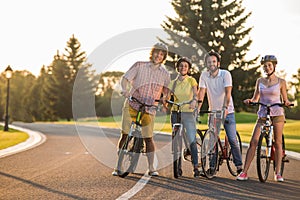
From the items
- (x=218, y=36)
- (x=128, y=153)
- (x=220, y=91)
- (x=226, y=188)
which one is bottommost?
(x=226, y=188)

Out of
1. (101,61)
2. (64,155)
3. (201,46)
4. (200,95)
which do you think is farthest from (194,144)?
(201,46)

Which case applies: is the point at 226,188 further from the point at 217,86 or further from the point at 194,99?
the point at 217,86

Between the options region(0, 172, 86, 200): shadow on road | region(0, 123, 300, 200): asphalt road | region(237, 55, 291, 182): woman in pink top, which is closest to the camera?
region(0, 172, 86, 200): shadow on road

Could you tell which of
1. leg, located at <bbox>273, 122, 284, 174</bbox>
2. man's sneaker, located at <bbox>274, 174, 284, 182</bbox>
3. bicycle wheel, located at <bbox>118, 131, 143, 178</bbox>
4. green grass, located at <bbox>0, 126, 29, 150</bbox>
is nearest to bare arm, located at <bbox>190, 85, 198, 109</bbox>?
bicycle wheel, located at <bbox>118, 131, 143, 178</bbox>

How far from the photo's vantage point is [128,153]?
9.10 metres

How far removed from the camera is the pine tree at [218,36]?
47906 millimetres

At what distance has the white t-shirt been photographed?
908 centimetres

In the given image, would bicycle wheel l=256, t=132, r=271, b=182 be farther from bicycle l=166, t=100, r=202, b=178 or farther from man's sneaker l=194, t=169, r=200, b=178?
bicycle l=166, t=100, r=202, b=178

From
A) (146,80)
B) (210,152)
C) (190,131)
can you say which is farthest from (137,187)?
(146,80)

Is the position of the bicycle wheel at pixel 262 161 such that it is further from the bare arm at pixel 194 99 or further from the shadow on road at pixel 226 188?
the bare arm at pixel 194 99

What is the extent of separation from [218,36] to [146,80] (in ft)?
136

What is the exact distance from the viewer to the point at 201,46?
48.8 m

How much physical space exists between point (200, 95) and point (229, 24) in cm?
4115

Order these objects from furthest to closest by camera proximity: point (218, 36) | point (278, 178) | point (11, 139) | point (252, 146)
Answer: point (218, 36) < point (11, 139) < point (252, 146) < point (278, 178)
